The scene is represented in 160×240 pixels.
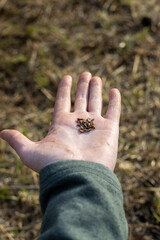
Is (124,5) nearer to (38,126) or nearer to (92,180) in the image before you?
(38,126)

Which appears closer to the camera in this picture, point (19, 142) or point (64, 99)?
point (19, 142)

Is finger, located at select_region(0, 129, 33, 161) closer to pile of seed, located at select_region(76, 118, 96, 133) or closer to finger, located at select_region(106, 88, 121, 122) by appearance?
pile of seed, located at select_region(76, 118, 96, 133)

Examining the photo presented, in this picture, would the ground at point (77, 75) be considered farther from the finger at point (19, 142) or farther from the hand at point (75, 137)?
the finger at point (19, 142)

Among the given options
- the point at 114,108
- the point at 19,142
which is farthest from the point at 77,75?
the point at 19,142

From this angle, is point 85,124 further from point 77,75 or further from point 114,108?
point 77,75

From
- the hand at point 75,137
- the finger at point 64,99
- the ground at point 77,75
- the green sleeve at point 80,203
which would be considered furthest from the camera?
the ground at point 77,75

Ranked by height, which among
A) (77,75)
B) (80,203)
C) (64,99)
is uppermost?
(80,203)

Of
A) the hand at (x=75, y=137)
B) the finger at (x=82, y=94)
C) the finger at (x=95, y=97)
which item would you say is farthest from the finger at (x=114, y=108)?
the finger at (x=82, y=94)
